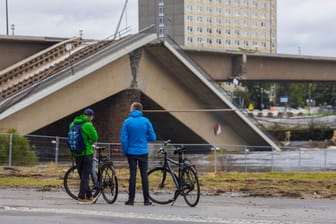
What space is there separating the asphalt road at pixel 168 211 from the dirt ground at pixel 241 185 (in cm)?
132

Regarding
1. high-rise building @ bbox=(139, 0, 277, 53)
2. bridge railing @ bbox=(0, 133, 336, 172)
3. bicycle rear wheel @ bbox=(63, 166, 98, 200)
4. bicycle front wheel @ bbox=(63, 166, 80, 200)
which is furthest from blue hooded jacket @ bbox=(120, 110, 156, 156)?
high-rise building @ bbox=(139, 0, 277, 53)

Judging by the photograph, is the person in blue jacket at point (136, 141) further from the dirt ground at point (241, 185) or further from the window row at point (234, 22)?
the window row at point (234, 22)

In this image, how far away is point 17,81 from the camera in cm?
3900

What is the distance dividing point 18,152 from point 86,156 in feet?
47.9

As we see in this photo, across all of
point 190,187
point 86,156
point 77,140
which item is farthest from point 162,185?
point 77,140

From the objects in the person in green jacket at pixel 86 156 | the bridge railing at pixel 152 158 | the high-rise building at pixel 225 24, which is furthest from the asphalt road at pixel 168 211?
the high-rise building at pixel 225 24

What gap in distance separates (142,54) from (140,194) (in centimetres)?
2605

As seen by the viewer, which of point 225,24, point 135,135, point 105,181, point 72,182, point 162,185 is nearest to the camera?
point 135,135

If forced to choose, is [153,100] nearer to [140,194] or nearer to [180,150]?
[140,194]

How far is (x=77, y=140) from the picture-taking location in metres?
14.4

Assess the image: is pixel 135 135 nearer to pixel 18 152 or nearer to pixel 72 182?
pixel 72 182

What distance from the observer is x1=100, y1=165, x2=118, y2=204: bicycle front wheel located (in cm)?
1452

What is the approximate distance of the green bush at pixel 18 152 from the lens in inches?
1098

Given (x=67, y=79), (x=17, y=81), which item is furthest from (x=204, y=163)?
(x=17, y=81)
